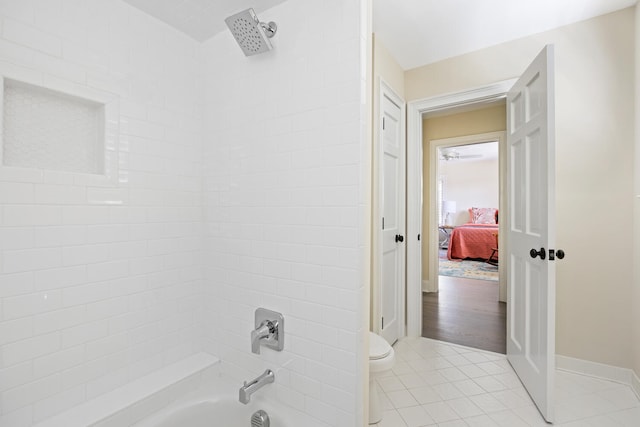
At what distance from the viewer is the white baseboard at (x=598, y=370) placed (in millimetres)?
2002

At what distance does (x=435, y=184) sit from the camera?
4.16 meters

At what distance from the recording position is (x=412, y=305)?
2811 mm

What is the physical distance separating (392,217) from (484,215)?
6288mm

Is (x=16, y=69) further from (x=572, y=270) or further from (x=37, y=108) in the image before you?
(x=572, y=270)

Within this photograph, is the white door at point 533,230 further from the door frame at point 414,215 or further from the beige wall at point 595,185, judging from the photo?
the door frame at point 414,215

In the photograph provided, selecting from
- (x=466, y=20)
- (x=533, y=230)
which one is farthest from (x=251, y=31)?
(x=533, y=230)

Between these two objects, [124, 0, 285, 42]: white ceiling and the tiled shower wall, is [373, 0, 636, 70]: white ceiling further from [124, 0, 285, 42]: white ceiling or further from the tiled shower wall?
the tiled shower wall

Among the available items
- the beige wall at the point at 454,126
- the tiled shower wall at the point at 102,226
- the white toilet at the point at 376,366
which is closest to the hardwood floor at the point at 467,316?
the beige wall at the point at 454,126

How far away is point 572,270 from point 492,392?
1077 mm

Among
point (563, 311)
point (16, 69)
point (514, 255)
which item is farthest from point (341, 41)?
point (563, 311)

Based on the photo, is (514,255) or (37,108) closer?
(37,108)

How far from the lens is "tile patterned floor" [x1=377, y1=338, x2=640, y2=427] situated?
1691 mm

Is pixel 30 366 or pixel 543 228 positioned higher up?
pixel 543 228

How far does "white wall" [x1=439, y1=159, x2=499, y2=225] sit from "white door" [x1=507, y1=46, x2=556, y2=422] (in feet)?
22.6
